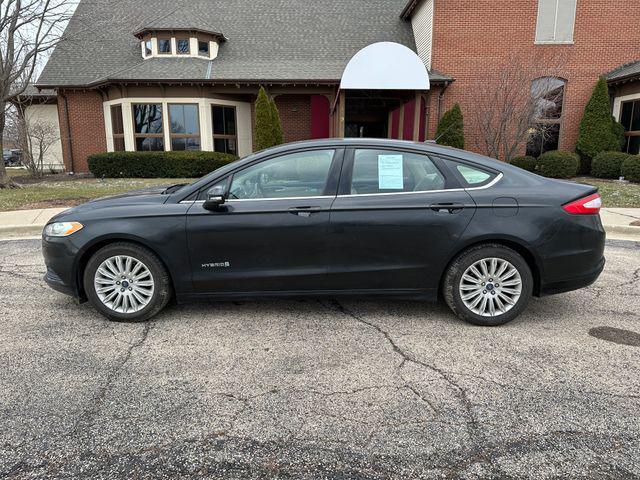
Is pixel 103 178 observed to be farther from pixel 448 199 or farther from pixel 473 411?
pixel 473 411

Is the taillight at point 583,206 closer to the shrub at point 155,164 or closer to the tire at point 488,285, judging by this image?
the tire at point 488,285

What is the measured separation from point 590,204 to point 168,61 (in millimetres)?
17999

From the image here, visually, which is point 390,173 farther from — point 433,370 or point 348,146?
point 433,370

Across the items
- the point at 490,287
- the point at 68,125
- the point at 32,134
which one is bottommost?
the point at 490,287

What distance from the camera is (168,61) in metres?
18.6

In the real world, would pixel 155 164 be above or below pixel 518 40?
below

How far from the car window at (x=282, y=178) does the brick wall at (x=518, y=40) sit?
47.7 feet

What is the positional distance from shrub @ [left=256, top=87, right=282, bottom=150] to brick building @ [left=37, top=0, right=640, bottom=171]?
1336 millimetres

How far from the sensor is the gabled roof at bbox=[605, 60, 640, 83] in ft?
50.8

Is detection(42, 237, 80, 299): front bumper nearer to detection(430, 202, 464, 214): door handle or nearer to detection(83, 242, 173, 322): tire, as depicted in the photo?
detection(83, 242, 173, 322): tire

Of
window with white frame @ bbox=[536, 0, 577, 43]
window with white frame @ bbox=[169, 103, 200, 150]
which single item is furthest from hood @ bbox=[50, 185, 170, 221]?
window with white frame @ bbox=[536, 0, 577, 43]

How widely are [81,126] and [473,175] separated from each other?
19.8m

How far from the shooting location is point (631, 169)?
14562 mm

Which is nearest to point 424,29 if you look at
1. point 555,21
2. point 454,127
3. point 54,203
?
point 555,21
